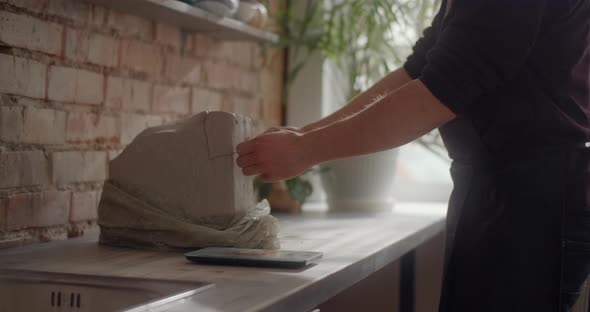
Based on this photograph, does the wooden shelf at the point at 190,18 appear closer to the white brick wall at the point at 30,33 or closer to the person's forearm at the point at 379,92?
the white brick wall at the point at 30,33

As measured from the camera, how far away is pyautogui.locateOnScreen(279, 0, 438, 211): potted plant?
96.7 inches

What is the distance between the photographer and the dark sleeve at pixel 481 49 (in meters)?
1.19

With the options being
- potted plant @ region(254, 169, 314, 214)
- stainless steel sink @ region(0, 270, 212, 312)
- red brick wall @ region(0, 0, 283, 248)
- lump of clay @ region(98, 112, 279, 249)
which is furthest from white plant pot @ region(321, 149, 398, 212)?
stainless steel sink @ region(0, 270, 212, 312)

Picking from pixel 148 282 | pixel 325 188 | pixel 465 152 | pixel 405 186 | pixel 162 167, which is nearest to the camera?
pixel 148 282

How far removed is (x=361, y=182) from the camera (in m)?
2.45

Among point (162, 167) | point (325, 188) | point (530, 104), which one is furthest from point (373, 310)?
point (530, 104)

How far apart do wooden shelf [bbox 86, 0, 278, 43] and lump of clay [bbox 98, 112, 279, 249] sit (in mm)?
A: 398

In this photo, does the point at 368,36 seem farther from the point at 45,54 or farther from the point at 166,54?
the point at 45,54

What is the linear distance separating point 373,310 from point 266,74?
1.03 metres

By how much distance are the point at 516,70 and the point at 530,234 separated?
280 mm

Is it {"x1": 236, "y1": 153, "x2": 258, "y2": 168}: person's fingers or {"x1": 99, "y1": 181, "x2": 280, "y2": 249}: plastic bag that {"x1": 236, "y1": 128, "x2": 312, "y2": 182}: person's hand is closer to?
{"x1": 236, "y1": 153, "x2": 258, "y2": 168}: person's fingers

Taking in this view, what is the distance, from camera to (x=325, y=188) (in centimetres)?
251

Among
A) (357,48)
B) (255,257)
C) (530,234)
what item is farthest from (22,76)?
(357,48)

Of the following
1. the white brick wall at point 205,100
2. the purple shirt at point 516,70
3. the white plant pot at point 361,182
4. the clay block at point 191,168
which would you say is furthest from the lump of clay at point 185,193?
the white plant pot at point 361,182
